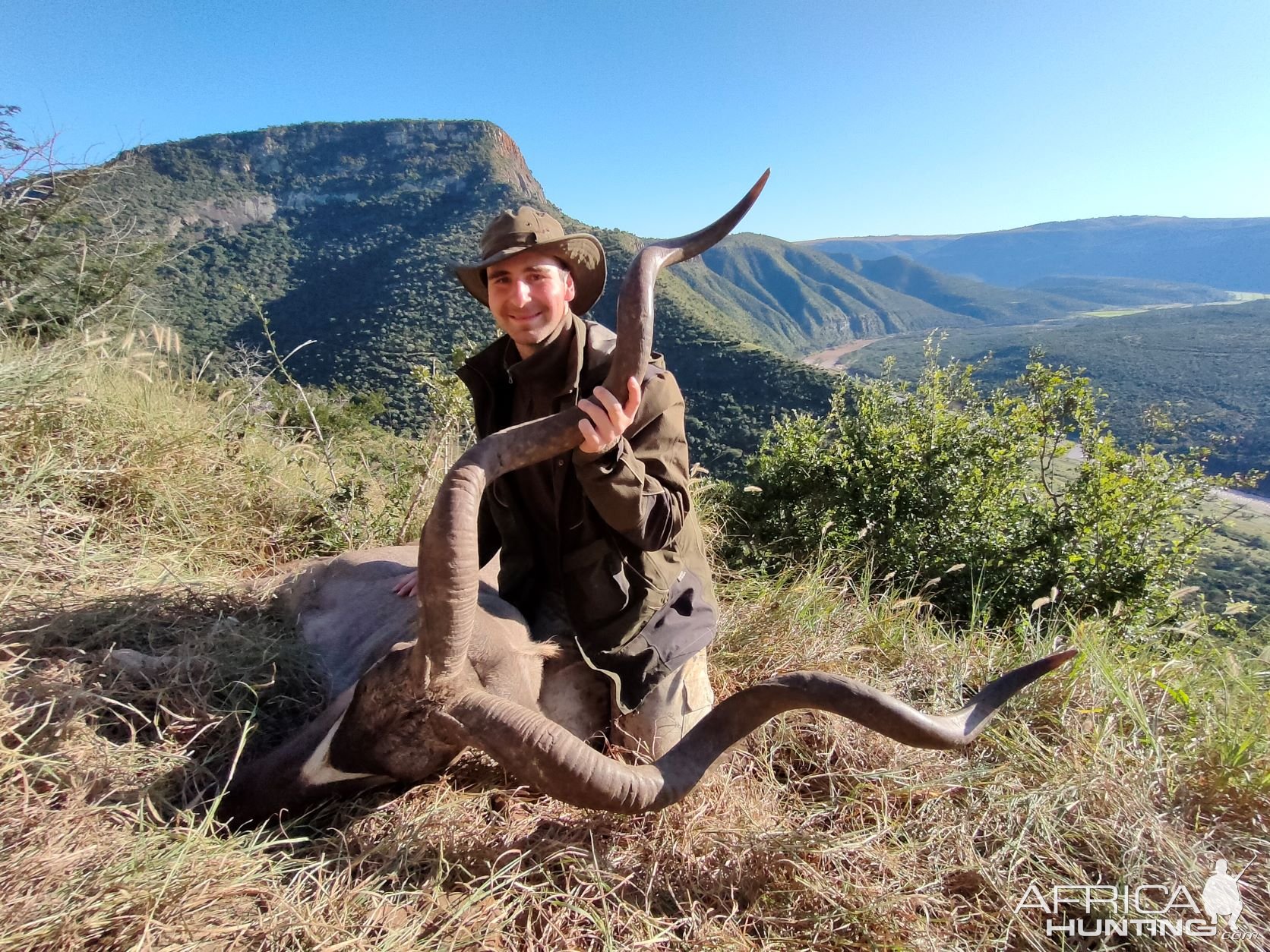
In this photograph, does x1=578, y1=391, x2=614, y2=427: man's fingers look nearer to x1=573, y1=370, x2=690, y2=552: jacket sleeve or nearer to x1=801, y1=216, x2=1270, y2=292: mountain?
x1=573, y1=370, x2=690, y2=552: jacket sleeve

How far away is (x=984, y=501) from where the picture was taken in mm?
6723

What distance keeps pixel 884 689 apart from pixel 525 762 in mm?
2276

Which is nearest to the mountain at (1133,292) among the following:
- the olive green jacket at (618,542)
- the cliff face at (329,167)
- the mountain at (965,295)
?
the mountain at (965,295)

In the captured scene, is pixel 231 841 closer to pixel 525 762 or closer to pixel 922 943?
pixel 525 762

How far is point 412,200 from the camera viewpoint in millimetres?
54125

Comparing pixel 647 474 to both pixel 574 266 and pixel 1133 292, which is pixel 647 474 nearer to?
pixel 574 266

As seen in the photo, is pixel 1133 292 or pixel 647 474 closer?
pixel 647 474

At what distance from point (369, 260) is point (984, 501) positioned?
44311 mm

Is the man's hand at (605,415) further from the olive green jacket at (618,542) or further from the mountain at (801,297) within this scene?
the mountain at (801,297)

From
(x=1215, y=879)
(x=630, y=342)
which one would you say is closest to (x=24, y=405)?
(x=630, y=342)

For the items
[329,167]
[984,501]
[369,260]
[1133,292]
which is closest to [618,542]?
[984,501]

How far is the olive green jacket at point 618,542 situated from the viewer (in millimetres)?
2607

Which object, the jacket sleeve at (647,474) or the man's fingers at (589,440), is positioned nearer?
the man's fingers at (589,440)

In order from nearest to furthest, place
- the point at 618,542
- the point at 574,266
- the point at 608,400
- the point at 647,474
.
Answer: the point at 608,400
the point at 647,474
the point at 618,542
the point at 574,266
